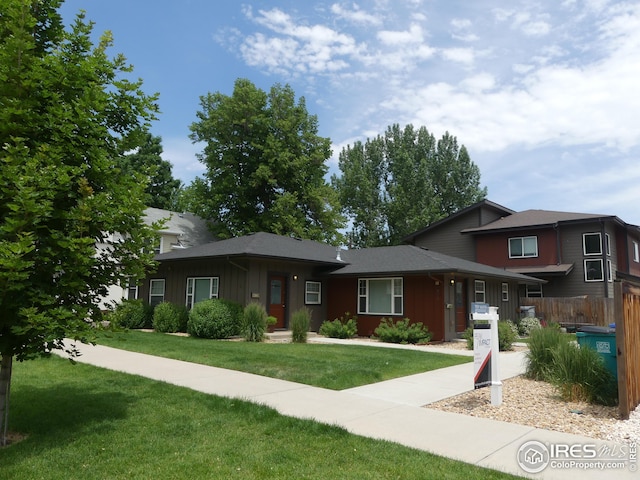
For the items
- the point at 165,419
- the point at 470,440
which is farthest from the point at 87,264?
the point at 470,440

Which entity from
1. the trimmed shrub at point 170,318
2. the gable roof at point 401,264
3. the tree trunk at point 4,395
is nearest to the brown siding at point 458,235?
the gable roof at point 401,264

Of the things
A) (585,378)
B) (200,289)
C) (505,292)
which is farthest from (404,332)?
(585,378)

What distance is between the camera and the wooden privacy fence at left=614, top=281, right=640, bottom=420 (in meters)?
5.89

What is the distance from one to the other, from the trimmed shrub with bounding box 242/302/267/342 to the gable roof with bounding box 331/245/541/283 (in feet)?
15.0

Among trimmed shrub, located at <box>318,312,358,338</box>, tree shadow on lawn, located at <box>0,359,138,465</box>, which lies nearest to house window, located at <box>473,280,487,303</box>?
trimmed shrub, located at <box>318,312,358,338</box>

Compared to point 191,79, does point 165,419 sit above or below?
below

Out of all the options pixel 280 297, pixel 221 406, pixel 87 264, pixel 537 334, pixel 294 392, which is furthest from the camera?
pixel 280 297

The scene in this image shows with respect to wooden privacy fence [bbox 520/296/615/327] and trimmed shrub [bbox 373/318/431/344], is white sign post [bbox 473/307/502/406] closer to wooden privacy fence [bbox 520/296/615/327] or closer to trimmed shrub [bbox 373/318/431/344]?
trimmed shrub [bbox 373/318/431/344]

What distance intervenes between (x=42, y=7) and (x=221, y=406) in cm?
536

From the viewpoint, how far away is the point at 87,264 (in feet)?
15.4

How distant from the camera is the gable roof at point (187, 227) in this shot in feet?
106

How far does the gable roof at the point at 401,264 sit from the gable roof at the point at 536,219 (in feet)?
18.8

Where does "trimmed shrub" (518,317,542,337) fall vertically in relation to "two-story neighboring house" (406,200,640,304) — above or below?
below

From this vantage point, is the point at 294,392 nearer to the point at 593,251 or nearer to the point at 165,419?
the point at 165,419
